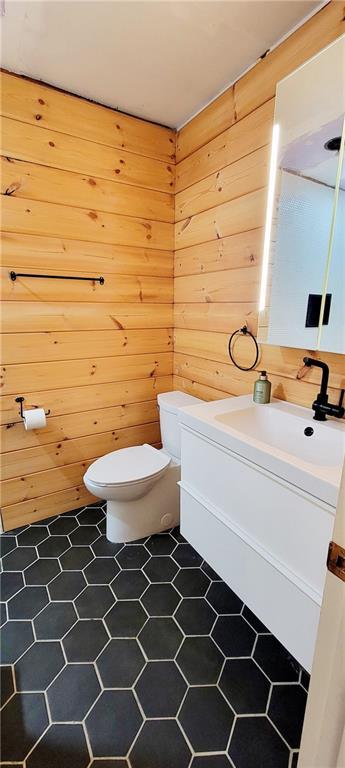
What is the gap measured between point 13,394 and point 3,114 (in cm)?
134

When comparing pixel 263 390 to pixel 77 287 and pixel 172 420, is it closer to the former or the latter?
pixel 172 420

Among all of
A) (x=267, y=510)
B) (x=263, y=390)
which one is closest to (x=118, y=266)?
(x=263, y=390)

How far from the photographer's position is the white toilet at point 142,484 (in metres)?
1.67

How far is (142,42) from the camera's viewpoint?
143 cm

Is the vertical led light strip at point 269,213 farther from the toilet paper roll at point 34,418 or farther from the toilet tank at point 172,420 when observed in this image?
the toilet paper roll at point 34,418

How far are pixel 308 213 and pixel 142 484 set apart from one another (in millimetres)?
1417

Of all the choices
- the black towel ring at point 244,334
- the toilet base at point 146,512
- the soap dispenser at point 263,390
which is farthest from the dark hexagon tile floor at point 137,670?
the black towel ring at point 244,334

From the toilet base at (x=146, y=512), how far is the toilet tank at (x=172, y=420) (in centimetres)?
11

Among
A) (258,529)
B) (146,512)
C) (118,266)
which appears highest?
(118,266)

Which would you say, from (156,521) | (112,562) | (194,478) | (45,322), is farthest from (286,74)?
(112,562)

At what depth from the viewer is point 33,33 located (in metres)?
1.40

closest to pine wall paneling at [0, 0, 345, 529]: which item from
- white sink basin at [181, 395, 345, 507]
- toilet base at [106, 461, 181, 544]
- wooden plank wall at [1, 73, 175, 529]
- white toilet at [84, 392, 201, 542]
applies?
wooden plank wall at [1, 73, 175, 529]

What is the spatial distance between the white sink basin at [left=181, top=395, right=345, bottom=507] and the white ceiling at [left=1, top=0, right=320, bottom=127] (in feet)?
4.93

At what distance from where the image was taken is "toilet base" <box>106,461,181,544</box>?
181cm
